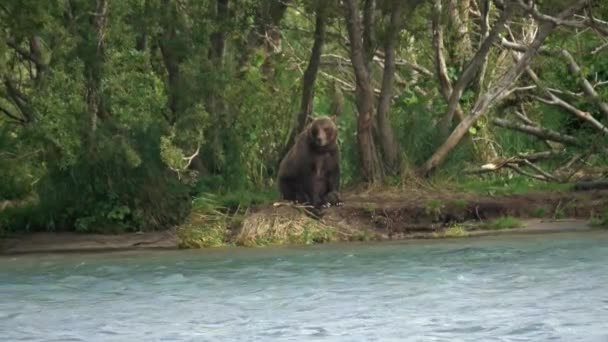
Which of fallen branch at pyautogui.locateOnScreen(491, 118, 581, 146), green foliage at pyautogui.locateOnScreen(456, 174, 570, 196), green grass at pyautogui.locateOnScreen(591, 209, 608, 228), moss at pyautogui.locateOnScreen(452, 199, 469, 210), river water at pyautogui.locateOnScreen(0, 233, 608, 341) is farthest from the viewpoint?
fallen branch at pyautogui.locateOnScreen(491, 118, 581, 146)

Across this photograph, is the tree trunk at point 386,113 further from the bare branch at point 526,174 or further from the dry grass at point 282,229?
the dry grass at point 282,229

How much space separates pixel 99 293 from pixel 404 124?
23.5ft

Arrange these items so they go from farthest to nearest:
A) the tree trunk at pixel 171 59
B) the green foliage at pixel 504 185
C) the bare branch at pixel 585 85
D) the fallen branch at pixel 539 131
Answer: the fallen branch at pixel 539 131 → the bare branch at pixel 585 85 → the green foliage at pixel 504 185 → the tree trunk at pixel 171 59

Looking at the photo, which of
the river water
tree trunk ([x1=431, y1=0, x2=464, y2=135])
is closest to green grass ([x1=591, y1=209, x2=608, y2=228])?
the river water

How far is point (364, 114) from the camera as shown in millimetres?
19062

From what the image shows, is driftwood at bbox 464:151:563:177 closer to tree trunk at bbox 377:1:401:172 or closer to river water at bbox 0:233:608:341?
tree trunk at bbox 377:1:401:172

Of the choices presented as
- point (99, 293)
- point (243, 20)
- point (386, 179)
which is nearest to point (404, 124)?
point (386, 179)

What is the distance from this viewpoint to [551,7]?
60.7ft

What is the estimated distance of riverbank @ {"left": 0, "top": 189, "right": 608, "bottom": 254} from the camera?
17609mm

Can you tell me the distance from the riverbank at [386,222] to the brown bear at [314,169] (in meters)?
0.26

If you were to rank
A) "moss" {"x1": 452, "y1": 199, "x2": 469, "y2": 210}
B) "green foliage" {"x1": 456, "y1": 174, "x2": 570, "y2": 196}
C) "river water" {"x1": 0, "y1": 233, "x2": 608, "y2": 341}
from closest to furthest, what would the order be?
"river water" {"x1": 0, "y1": 233, "x2": 608, "y2": 341} → "moss" {"x1": 452, "y1": 199, "x2": 469, "y2": 210} → "green foliage" {"x1": 456, "y1": 174, "x2": 570, "y2": 196}

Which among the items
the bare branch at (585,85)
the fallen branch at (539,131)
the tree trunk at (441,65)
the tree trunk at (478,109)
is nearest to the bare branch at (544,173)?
the fallen branch at (539,131)

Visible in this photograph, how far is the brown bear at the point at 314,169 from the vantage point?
17.9m

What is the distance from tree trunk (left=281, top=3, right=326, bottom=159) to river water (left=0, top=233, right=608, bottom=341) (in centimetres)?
342
